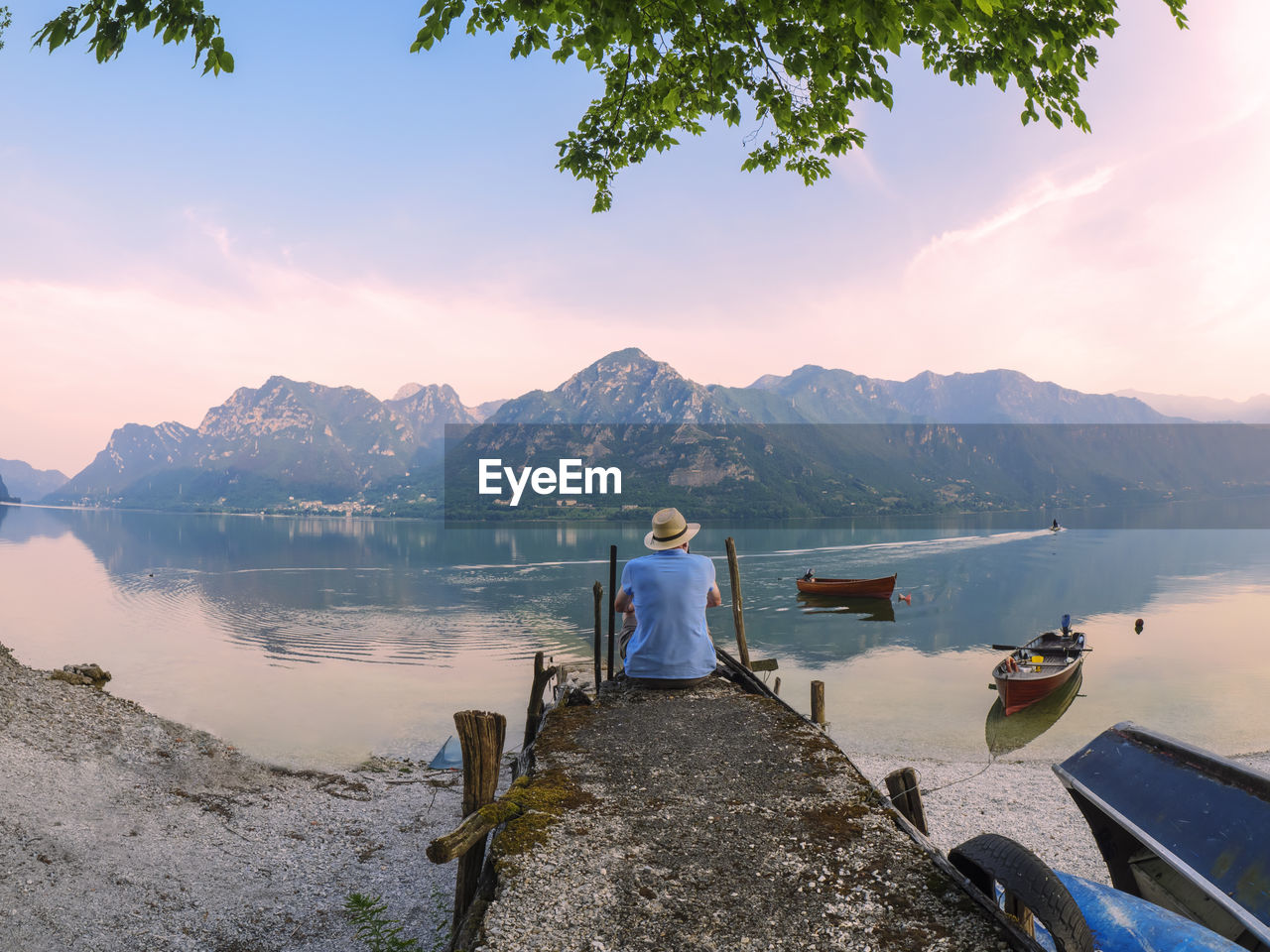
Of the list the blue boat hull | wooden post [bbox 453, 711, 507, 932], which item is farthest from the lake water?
the blue boat hull

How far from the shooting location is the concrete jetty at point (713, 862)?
3.46 meters

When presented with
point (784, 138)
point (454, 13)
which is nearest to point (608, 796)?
point (454, 13)

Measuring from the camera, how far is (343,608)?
4828cm

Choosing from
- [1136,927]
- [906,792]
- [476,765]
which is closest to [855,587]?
[906,792]

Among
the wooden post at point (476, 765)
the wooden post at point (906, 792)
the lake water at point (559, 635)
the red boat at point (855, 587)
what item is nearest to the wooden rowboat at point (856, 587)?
the red boat at point (855, 587)

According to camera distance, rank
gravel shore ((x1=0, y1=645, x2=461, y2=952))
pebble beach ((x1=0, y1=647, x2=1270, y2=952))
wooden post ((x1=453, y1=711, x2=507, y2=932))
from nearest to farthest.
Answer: wooden post ((x1=453, y1=711, x2=507, y2=932)), gravel shore ((x1=0, y1=645, x2=461, y2=952)), pebble beach ((x1=0, y1=647, x2=1270, y2=952))

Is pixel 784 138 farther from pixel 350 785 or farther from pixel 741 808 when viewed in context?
pixel 350 785

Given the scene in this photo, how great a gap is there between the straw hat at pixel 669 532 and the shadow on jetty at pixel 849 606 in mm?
39212

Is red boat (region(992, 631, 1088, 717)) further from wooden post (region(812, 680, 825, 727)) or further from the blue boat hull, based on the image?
the blue boat hull

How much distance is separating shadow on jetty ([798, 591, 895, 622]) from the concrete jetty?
41162mm

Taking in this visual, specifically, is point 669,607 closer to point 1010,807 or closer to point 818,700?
point 818,700

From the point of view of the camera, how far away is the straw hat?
795cm

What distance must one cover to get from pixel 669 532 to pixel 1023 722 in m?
19.3

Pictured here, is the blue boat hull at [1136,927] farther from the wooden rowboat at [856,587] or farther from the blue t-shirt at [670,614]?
the wooden rowboat at [856,587]
